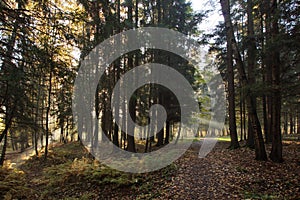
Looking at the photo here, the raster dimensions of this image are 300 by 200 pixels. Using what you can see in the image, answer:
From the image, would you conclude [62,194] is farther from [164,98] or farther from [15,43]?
[164,98]

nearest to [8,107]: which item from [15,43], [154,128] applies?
[15,43]

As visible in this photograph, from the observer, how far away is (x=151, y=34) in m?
14.5

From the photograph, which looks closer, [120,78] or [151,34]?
[120,78]

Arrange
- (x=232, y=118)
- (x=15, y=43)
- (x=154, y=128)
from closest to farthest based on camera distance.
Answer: (x=15, y=43) → (x=232, y=118) → (x=154, y=128)

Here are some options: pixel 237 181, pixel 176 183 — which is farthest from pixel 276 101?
pixel 176 183

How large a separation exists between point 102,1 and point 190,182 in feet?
21.0

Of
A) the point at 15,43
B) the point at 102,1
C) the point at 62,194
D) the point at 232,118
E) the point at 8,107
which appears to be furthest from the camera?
the point at 232,118

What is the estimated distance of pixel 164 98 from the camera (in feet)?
61.0

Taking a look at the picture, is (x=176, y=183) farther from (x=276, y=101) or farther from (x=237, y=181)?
(x=276, y=101)

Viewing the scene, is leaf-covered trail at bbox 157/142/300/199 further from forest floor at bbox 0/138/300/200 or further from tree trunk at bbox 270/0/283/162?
tree trunk at bbox 270/0/283/162

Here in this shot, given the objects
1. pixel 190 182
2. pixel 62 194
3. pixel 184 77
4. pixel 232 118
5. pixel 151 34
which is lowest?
pixel 62 194

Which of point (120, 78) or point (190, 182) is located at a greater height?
point (120, 78)

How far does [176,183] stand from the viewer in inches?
269

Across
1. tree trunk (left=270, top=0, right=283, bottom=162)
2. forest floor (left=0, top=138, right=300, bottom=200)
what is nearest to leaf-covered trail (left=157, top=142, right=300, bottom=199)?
forest floor (left=0, top=138, right=300, bottom=200)
